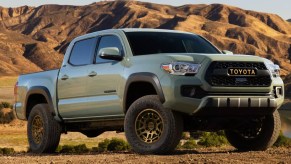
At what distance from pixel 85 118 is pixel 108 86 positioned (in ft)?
3.43

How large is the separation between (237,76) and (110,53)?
1.99m

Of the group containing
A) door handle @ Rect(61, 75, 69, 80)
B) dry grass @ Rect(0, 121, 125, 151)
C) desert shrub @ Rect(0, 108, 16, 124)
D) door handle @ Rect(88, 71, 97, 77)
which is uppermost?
door handle @ Rect(88, 71, 97, 77)

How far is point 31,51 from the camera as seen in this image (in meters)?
198

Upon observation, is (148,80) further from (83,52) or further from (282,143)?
(282,143)

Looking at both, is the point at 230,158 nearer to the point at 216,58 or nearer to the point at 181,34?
the point at 216,58

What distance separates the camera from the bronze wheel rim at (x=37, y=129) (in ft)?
39.7

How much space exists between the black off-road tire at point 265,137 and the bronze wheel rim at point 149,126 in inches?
80.0

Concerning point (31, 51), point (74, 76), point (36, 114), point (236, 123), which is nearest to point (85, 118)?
point (74, 76)

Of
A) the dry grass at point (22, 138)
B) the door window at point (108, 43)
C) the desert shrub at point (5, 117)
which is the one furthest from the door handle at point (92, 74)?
the desert shrub at point (5, 117)

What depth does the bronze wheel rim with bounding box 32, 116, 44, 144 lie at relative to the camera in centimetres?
1211

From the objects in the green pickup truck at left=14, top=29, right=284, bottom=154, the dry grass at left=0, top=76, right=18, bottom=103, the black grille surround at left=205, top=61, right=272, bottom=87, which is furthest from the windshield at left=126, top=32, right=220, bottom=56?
the dry grass at left=0, top=76, right=18, bottom=103

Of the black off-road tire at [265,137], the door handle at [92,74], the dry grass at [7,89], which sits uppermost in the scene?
the door handle at [92,74]

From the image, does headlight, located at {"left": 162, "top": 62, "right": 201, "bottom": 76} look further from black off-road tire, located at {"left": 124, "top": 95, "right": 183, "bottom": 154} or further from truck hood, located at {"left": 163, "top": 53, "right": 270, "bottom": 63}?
black off-road tire, located at {"left": 124, "top": 95, "right": 183, "bottom": 154}

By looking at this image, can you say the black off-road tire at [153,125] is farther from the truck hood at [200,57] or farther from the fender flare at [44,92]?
the fender flare at [44,92]
